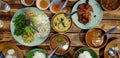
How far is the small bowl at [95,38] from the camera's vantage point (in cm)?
277

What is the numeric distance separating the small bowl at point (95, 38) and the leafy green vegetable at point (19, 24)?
2.12ft

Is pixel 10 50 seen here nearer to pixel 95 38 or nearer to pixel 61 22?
pixel 61 22

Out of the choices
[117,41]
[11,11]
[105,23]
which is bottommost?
[117,41]

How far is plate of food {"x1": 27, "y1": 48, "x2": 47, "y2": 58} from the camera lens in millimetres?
2711

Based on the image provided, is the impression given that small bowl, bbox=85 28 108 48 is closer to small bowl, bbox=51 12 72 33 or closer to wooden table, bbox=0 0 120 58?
wooden table, bbox=0 0 120 58

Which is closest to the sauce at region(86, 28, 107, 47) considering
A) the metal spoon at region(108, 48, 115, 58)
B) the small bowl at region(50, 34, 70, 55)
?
the metal spoon at region(108, 48, 115, 58)

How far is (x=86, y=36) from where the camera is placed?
276cm

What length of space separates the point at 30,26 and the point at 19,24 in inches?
4.4

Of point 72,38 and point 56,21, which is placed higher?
point 56,21

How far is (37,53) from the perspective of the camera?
2.71 m

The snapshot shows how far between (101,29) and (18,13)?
85cm

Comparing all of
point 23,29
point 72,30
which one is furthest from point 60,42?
point 23,29

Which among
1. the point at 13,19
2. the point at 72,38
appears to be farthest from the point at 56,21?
the point at 13,19

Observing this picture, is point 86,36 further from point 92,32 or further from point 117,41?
point 117,41
